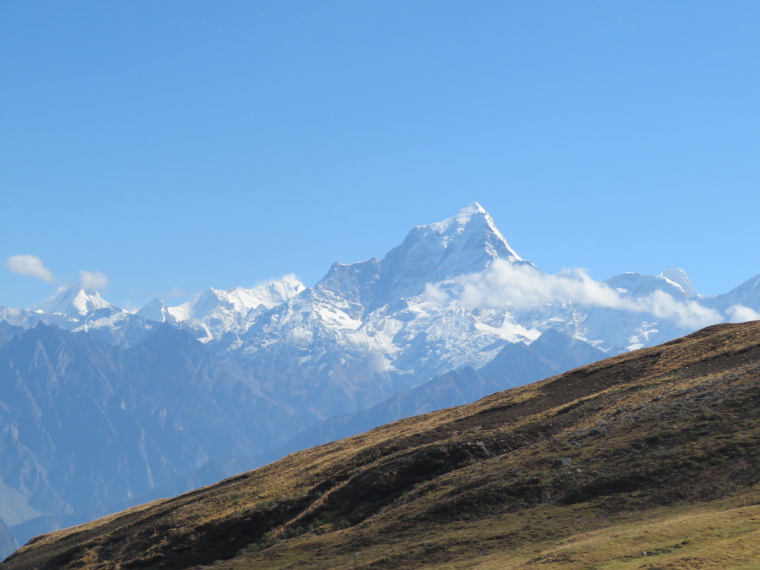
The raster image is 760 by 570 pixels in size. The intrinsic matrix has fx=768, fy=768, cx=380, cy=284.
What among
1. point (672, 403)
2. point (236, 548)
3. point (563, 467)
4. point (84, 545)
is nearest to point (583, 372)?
point (672, 403)

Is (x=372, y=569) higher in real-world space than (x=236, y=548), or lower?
lower

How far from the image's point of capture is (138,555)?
69.6m

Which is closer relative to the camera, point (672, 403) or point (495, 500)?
point (495, 500)

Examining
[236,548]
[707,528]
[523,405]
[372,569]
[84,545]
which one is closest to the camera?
[707,528]

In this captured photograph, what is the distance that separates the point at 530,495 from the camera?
56875 millimetres

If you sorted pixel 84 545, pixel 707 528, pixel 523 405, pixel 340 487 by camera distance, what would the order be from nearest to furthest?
pixel 707 528, pixel 340 487, pixel 84 545, pixel 523 405

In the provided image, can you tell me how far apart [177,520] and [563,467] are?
38.2 metres

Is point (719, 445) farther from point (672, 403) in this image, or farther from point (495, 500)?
point (495, 500)

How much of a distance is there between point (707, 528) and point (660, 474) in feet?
41.4

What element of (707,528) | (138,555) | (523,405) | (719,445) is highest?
(523,405)

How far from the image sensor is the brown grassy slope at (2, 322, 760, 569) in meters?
45.5

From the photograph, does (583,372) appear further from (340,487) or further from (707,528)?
(707,528)

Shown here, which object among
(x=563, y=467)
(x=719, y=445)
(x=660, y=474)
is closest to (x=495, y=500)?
(x=563, y=467)

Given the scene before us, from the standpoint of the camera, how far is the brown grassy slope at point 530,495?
149 ft
